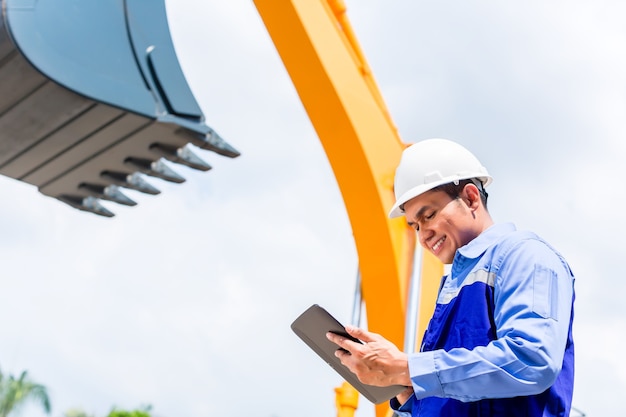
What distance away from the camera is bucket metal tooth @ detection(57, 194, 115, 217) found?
19.1 ft

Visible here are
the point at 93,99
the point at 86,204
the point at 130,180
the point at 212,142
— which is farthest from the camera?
the point at 86,204

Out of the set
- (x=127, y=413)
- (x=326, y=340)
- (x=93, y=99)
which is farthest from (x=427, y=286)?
(x=127, y=413)

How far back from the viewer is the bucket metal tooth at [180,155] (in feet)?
17.1

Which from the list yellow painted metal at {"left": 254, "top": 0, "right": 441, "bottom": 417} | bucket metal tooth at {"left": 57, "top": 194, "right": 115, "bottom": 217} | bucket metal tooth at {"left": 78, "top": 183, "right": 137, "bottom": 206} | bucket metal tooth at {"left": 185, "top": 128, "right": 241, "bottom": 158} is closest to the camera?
bucket metal tooth at {"left": 185, "top": 128, "right": 241, "bottom": 158}

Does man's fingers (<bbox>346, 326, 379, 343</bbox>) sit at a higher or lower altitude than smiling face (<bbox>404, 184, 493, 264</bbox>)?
lower

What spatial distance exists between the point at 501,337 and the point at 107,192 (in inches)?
168

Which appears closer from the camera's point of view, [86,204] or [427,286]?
[86,204]

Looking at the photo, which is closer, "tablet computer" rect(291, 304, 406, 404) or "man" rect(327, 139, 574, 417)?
"man" rect(327, 139, 574, 417)

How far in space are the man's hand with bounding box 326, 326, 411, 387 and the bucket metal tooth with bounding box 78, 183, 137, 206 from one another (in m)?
3.96

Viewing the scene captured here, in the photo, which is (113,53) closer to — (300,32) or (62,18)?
(62,18)

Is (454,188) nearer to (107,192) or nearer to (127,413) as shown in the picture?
(107,192)

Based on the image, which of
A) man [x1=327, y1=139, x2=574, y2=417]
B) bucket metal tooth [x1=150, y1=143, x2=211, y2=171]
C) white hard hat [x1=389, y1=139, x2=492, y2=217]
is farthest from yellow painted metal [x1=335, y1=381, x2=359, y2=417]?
white hard hat [x1=389, y1=139, x2=492, y2=217]

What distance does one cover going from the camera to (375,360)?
1928mm

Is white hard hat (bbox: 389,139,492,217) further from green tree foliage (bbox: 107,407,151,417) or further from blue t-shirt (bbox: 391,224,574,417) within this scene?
green tree foliage (bbox: 107,407,151,417)
